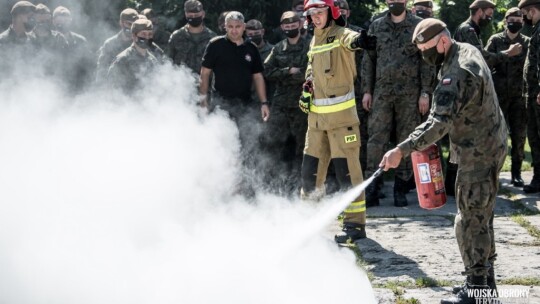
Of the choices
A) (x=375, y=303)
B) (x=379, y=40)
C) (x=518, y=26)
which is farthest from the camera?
(x=518, y=26)

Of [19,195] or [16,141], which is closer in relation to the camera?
[19,195]

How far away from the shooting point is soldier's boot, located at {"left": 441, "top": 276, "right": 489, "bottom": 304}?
623cm

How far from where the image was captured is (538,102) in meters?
10.3

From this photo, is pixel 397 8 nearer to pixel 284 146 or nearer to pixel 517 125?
pixel 284 146

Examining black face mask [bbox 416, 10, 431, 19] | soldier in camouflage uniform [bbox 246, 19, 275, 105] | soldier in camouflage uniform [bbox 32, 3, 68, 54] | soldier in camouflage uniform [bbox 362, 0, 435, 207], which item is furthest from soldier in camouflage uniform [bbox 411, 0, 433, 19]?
soldier in camouflage uniform [bbox 32, 3, 68, 54]

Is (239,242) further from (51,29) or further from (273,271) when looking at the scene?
(51,29)

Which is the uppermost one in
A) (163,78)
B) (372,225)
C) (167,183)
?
(163,78)

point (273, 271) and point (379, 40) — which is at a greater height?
point (379, 40)

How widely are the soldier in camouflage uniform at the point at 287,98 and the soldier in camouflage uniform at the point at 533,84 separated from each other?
8.66ft

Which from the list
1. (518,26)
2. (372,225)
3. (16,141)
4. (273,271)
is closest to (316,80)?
(372,225)

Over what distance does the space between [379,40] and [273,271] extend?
3.97m

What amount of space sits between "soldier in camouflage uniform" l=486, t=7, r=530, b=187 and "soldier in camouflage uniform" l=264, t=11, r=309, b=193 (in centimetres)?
255

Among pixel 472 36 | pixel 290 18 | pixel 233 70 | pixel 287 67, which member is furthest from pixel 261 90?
pixel 472 36

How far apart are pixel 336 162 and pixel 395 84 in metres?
1.95
